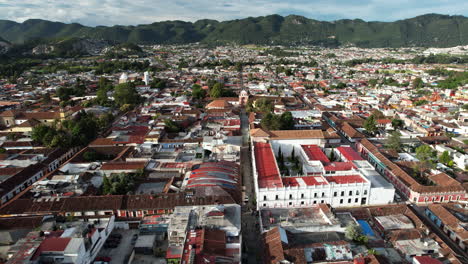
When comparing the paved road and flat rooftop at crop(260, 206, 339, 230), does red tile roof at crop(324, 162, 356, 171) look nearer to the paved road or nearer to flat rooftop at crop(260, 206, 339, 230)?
the paved road

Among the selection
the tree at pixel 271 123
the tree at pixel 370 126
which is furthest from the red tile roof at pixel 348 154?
the tree at pixel 370 126

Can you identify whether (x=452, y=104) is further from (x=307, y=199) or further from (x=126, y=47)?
(x=126, y=47)

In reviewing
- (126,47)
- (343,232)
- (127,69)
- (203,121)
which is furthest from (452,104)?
(126,47)

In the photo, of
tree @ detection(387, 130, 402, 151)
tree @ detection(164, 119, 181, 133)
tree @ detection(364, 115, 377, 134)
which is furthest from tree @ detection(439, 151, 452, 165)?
tree @ detection(164, 119, 181, 133)

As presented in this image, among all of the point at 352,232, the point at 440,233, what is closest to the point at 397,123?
the point at 440,233

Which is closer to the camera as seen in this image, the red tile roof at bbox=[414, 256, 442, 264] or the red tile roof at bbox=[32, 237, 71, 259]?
the red tile roof at bbox=[32, 237, 71, 259]

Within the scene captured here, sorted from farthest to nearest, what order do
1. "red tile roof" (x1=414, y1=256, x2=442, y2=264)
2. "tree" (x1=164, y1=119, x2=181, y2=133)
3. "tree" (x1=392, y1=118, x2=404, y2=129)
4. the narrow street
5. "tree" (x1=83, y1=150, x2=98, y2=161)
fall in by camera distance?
1. "tree" (x1=392, y1=118, x2=404, y2=129)
2. "tree" (x1=164, y1=119, x2=181, y2=133)
3. "tree" (x1=83, y1=150, x2=98, y2=161)
4. the narrow street
5. "red tile roof" (x1=414, y1=256, x2=442, y2=264)
